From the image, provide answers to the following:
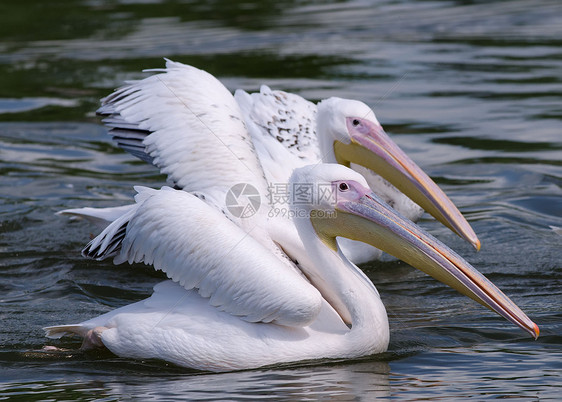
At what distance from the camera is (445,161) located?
8.16 meters

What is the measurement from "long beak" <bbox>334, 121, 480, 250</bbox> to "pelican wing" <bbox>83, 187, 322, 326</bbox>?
1094 mm

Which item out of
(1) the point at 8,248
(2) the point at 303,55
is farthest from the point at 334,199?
(2) the point at 303,55

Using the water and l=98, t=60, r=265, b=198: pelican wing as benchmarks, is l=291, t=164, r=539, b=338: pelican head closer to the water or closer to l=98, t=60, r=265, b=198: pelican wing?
the water

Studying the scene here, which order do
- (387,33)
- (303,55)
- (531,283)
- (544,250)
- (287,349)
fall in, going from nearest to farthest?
(287,349) < (531,283) < (544,250) < (303,55) < (387,33)

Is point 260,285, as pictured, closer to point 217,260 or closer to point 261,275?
point 261,275

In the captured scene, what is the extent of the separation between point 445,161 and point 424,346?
12.1 ft

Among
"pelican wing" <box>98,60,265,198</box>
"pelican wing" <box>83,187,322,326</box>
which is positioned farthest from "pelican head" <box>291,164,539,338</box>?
"pelican wing" <box>98,60,265,198</box>

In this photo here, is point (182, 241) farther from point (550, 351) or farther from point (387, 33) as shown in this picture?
point (387, 33)

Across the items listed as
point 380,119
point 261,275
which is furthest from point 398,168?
point 380,119

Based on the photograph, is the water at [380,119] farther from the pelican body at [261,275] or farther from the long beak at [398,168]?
the long beak at [398,168]

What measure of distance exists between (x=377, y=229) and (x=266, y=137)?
202 cm

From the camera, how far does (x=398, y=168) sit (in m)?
5.77

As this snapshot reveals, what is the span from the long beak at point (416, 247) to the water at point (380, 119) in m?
0.28

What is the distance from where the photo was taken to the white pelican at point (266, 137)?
5.45m
